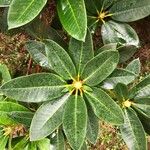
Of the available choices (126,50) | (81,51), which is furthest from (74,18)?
(126,50)

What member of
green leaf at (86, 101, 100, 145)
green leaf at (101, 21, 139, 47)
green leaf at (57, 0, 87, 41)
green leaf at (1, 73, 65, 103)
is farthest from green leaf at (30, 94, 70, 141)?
green leaf at (101, 21, 139, 47)

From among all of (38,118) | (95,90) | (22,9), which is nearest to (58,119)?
(38,118)

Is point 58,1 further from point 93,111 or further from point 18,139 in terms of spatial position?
point 18,139

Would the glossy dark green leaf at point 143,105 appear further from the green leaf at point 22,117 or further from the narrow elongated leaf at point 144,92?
the green leaf at point 22,117

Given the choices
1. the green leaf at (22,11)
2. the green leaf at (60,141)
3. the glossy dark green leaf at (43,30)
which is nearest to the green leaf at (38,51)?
the glossy dark green leaf at (43,30)

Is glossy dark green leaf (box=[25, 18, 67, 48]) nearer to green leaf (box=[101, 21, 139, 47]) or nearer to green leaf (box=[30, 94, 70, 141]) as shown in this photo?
green leaf (box=[101, 21, 139, 47])

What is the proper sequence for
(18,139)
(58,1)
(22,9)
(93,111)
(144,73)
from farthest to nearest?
(144,73) → (18,139) → (93,111) → (58,1) → (22,9)
